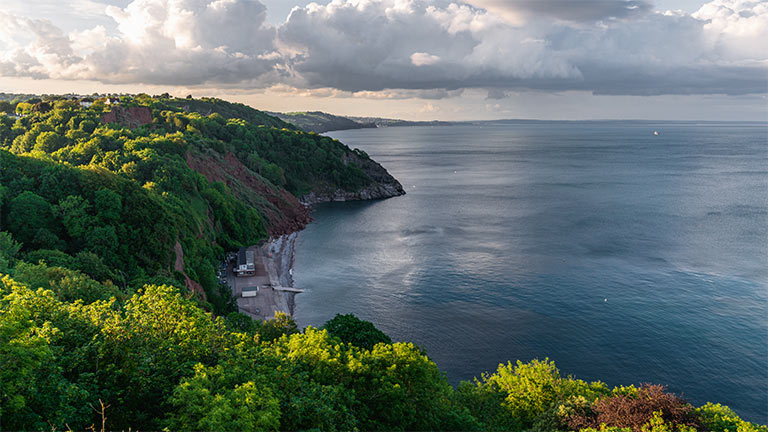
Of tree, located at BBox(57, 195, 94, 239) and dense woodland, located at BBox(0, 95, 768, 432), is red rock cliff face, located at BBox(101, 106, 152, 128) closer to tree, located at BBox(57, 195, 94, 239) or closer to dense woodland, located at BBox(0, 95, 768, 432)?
dense woodland, located at BBox(0, 95, 768, 432)

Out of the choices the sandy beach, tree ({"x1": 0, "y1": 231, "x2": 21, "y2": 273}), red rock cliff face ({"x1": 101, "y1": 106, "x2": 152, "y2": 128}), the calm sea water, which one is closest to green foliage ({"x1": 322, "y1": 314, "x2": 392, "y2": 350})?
the calm sea water

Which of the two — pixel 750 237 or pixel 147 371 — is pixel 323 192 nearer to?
pixel 750 237

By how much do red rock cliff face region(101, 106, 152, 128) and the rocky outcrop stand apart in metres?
57.2

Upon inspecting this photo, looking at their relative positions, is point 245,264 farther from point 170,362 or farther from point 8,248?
point 170,362

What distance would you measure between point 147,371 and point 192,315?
5.98m

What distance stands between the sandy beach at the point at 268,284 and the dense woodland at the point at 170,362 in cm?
528

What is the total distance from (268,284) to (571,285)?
5416 cm

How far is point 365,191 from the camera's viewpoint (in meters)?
174

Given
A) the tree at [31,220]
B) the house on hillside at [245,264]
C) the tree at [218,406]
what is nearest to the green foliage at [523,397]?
the tree at [218,406]

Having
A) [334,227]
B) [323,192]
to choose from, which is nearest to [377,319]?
[334,227]

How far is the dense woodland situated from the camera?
19.2m

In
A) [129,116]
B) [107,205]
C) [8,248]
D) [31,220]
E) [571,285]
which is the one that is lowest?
[571,285]

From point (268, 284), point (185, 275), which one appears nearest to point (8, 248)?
point (185, 275)

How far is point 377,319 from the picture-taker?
7012cm
